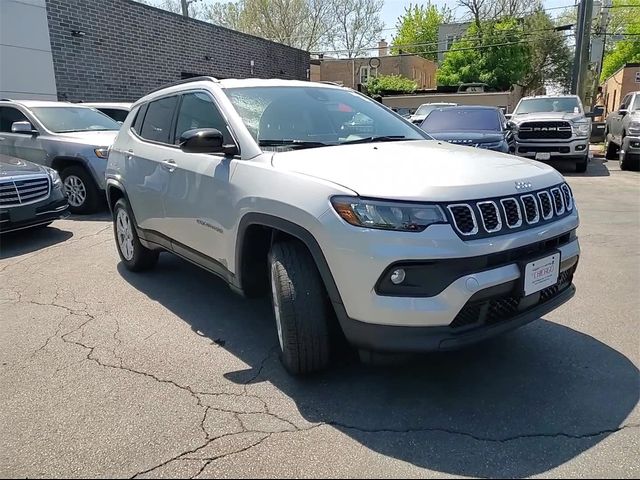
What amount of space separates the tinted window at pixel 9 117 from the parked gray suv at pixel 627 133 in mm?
12725

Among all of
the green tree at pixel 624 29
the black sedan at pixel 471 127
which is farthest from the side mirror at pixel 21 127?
A: the green tree at pixel 624 29

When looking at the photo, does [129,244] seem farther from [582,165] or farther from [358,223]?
[582,165]

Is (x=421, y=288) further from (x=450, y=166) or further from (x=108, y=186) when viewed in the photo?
(x=108, y=186)

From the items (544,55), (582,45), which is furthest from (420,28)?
(582,45)

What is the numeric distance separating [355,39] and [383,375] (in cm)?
4414

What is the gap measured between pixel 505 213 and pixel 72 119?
843cm

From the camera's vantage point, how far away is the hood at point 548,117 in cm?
1251

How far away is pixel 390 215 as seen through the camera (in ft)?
8.25

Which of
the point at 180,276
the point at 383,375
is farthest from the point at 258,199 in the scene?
the point at 180,276

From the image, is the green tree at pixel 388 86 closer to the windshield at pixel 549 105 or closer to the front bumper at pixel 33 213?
the windshield at pixel 549 105

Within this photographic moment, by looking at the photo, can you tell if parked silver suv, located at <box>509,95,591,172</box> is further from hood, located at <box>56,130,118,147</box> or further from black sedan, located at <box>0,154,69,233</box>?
black sedan, located at <box>0,154,69,233</box>

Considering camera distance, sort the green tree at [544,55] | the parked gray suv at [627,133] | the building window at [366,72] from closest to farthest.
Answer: the parked gray suv at [627,133]
the green tree at [544,55]
the building window at [366,72]

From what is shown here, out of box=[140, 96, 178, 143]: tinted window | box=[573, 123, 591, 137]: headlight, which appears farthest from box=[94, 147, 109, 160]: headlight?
box=[573, 123, 591, 137]: headlight

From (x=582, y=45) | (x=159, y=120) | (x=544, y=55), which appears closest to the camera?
(x=159, y=120)
